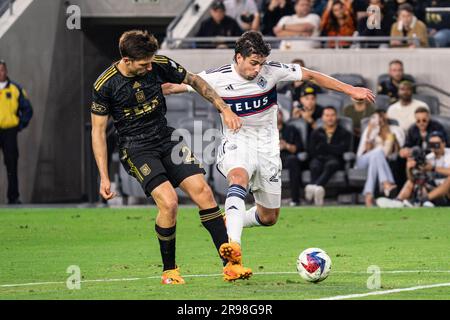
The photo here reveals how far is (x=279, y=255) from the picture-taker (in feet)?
49.3

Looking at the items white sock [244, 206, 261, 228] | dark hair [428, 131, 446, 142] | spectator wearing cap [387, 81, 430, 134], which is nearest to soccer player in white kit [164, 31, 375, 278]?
white sock [244, 206, 261, 228]

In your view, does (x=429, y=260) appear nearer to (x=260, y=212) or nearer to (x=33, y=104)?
(x=260, y=212)

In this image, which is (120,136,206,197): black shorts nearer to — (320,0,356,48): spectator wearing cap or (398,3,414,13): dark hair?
(398,3,414,13): dark hair

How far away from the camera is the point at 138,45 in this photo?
11359 mm

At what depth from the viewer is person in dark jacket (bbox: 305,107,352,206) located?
73.9 feet

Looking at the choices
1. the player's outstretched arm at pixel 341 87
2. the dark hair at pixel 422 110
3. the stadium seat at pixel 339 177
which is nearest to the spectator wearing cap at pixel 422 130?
the dark hair at pixel 422 110

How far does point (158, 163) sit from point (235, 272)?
1194 mm

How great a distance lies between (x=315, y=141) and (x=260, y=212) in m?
9.43

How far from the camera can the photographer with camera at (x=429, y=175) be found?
71.4 feet

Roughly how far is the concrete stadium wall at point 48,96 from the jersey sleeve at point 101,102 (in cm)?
1484

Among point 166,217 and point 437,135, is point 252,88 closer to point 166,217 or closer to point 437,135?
point 166,217

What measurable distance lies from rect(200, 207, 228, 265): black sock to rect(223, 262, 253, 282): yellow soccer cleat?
0.41m
